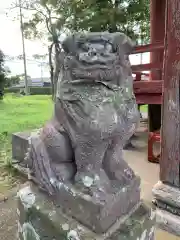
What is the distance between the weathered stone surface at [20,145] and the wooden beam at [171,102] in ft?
6.20

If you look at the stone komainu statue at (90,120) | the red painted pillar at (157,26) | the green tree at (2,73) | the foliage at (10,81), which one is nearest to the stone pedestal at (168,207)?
the stone komainu statue at (90,120)

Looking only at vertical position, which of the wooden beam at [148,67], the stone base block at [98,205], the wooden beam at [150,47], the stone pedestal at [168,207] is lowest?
the stone pedestal at [168,207]

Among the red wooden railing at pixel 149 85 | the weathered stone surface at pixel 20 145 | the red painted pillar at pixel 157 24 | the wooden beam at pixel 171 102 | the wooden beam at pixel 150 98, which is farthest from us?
the red painted pillar at pixel 157 24

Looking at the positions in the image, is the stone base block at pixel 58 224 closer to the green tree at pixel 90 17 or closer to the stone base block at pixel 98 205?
the stone base block at pixel 98 205

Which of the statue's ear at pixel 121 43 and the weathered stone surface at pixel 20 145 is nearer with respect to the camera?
the statue's ear at pixel 121 43

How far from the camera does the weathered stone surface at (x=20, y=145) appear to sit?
10.7 feet

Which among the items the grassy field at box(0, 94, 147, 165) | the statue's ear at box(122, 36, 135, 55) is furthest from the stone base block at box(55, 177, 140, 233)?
the grassy field at box(0, 94, 147, 165)

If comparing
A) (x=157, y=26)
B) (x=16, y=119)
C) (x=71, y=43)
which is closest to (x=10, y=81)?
(x=16, y=119)

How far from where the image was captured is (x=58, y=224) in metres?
1.08

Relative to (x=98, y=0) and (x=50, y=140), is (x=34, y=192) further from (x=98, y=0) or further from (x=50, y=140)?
(x=98, y=0)

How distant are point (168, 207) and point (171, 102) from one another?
78 centimetres

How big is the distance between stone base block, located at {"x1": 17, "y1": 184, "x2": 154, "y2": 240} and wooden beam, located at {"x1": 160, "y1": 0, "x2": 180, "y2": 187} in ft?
2.52

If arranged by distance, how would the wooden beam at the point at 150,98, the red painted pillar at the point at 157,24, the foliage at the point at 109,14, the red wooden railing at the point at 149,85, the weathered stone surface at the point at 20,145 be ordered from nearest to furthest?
the red wooden railing at the point at 149,85
the wooden beam at the point at 150,98
the weathered stone surface at the point at 20,145
the red painted pillar at the point at 157,24
the foliage at the point at 109,14

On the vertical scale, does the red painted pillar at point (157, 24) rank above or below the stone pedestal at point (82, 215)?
above
